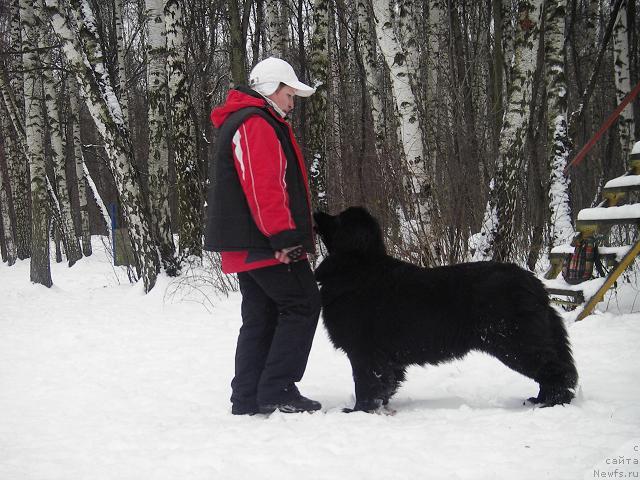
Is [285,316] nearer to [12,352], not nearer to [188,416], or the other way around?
[188,416]

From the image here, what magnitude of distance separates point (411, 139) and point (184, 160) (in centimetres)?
377

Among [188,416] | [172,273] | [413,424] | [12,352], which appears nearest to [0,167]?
[172,273]

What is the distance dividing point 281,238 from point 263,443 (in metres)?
1.00

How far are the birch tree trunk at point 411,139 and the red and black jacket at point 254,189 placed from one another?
2.79 meters

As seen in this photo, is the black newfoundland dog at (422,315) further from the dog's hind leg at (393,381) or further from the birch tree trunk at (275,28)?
the birch tree trunk at (275,28)

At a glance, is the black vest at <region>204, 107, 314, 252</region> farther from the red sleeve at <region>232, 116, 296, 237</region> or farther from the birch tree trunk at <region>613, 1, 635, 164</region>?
the birch tree trunk at <region>613, 1, 635, 164</region>

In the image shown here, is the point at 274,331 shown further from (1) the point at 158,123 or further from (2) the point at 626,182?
(1) the point at 158,123

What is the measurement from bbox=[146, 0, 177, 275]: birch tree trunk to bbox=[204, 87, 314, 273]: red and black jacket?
520 centimetres

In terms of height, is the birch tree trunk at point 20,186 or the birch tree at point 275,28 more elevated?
the birch tree at point 275,28

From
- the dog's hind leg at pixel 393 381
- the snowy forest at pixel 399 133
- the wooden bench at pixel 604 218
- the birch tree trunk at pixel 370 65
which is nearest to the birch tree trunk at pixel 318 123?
the snowy forest at pixel 399 133

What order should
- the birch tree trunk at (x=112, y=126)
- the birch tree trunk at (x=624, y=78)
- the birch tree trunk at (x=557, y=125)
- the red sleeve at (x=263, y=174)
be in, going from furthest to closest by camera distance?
the birch tree trunk at (x=624, y=78)
the birch tree trunk at (x=112, y=126)
the birch tree trunk at (x=557, y=125)
the red sleeve at (x=263, y=174)

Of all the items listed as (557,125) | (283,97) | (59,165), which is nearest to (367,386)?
(283,97)

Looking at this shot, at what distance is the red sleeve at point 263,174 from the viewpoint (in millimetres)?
2852

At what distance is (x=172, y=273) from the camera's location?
7805 millimetres
